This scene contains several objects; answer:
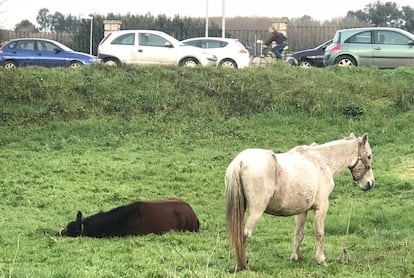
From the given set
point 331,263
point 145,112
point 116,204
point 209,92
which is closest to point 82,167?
point 116,204

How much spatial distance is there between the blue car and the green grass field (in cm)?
623

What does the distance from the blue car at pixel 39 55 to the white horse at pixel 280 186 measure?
21941 millimetres

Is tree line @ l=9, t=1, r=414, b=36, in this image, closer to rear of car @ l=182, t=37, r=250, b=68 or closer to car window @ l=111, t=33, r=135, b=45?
rear of car @ l=182, t=37, r=250, b=68

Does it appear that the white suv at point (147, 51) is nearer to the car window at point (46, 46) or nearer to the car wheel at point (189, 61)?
the car wheel at point (189, 61)

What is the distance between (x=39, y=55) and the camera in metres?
29.7

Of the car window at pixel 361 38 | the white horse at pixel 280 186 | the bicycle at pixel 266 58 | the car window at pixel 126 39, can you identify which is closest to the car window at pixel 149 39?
the car window at pixel 126 39

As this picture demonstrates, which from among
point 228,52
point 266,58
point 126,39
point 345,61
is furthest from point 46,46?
point 345,61

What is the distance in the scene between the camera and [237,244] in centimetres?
735

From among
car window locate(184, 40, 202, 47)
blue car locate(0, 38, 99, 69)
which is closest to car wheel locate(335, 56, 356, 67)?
car window locate(184, 40, 202, 47)

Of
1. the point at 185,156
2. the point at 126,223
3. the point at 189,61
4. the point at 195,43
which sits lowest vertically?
the point at 126,223

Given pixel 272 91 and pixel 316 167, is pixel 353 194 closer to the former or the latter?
pixel 316 167

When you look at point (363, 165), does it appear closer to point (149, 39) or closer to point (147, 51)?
point (147, 51)

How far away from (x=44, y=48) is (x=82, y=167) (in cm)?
1470

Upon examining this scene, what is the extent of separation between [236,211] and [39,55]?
78.1ft
